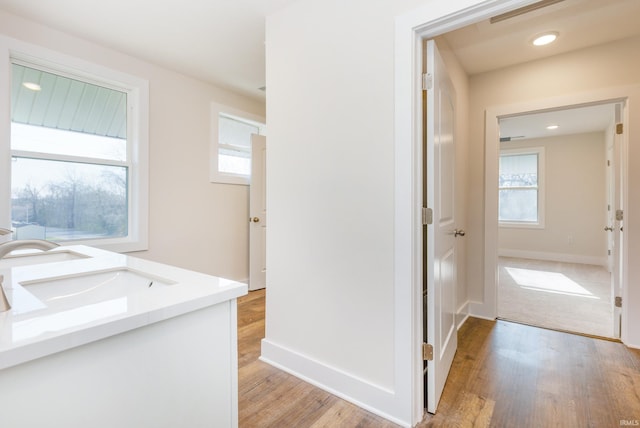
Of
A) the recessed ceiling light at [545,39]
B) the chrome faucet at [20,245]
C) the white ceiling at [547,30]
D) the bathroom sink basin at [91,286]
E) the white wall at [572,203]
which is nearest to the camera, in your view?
the chrome faucet at [20,245]

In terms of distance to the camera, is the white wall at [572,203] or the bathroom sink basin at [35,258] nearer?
the bathroom sink basin at [35,258]

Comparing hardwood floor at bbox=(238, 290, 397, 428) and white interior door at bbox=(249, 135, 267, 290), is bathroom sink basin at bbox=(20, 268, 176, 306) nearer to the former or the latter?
hardwood floor at bbox=(238, 290, 397, 428)

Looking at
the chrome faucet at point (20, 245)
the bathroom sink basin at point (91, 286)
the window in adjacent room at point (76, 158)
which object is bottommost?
the bathroom sink basin at point (91, 286)

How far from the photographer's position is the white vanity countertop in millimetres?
574

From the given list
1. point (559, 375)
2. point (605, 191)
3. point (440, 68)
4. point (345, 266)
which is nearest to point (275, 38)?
point (440, 68)

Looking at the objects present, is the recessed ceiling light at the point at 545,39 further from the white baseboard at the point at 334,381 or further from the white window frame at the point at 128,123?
the white window frame at the point at 128,123

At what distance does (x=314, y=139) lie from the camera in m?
1.86

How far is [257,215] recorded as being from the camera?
3.84m

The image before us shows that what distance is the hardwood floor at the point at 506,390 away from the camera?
155 centimetres

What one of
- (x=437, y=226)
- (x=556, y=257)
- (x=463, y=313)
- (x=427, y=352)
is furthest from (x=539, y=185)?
(x=427, y=352)

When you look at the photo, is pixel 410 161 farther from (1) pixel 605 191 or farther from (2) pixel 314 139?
(1) pixel 605 191

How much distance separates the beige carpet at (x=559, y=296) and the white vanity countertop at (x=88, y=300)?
3008 mm

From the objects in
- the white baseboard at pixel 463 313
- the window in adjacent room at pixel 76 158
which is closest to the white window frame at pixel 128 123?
the window in adjacent room at pixel 76 158

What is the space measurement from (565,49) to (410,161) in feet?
6.88
